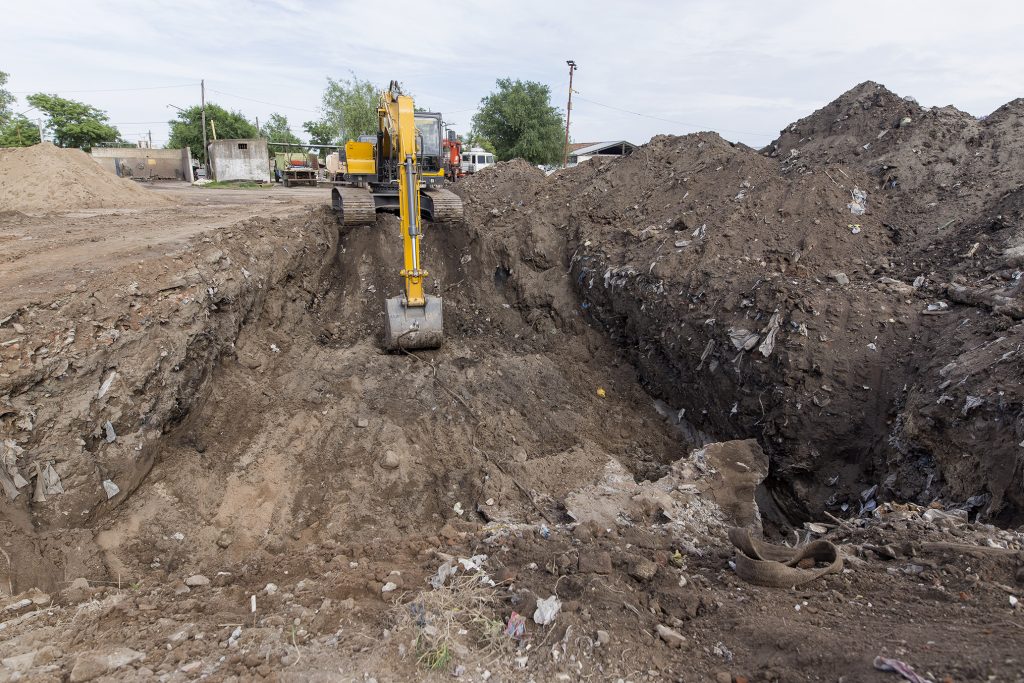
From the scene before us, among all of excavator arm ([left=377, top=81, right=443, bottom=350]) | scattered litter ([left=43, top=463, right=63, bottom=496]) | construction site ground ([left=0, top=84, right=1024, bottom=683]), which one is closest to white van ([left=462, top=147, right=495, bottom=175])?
construction site ground ([left=0, top=84, right=1024, bottom=683])

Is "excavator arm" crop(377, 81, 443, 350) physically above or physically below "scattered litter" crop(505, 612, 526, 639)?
above

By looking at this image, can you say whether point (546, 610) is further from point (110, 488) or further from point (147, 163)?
point (147, 163)

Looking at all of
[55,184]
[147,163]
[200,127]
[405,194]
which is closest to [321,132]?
[200,127]

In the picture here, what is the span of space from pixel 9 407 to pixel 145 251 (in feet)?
10.2

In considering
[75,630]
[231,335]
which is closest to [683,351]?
[231,335]

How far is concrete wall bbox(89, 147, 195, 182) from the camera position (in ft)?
99.6

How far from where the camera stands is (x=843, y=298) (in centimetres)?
591

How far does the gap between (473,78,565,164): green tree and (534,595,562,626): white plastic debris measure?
3225 centimetres

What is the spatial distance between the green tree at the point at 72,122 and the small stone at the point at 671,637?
49.7 meters

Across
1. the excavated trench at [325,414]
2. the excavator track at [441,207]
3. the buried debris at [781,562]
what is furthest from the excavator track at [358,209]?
the buried debris at [781,562]

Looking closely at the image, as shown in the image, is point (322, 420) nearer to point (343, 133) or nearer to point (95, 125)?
point (343, 133)

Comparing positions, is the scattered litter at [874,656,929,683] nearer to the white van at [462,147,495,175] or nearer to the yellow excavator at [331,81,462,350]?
the yellow excavator at [331,81,462,350]

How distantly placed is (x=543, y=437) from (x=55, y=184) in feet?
46.5

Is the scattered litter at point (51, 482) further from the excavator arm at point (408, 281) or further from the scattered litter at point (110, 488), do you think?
the excavator arm at point (408, 281)
